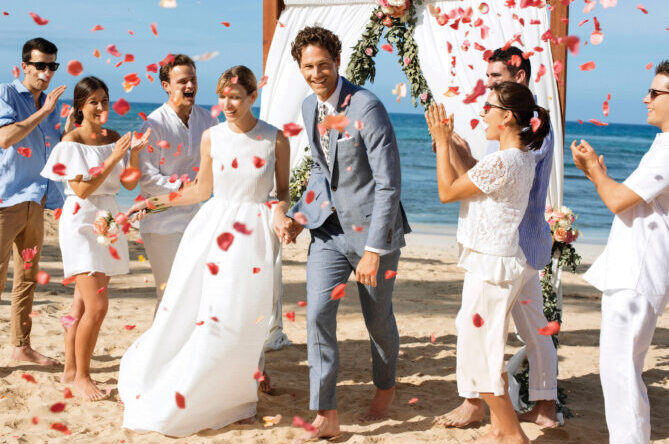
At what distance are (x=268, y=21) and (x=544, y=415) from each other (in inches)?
163

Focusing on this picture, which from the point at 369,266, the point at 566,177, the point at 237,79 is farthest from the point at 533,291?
the point at 566,177

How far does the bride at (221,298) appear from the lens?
159 inches

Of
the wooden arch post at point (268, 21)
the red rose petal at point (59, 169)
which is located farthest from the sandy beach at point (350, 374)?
the wooden arch post at point (268, 21)

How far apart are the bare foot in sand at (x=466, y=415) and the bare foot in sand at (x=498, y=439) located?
0.34m

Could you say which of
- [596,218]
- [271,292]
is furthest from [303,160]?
[596,218]

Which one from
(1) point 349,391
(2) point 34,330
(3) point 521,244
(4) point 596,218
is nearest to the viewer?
(3) point 521,244

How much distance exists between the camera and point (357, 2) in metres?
6.29

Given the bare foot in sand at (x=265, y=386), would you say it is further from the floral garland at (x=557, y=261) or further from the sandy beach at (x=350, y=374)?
the floral garland at (x=557, y=261)

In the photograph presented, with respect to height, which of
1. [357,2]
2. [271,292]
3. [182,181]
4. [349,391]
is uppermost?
[357,2]

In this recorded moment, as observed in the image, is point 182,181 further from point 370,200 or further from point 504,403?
point 504,403

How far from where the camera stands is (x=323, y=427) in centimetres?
404

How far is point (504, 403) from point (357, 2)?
384cm

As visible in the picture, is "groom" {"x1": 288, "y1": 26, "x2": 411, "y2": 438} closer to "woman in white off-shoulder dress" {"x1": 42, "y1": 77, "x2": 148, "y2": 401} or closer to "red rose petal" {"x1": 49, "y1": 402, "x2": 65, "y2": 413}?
"woman in white off-shoulder dress" {"x1": 42, "y1": 77, "x2": 148, "y2": 401}

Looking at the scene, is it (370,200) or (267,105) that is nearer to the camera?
(370,200)
